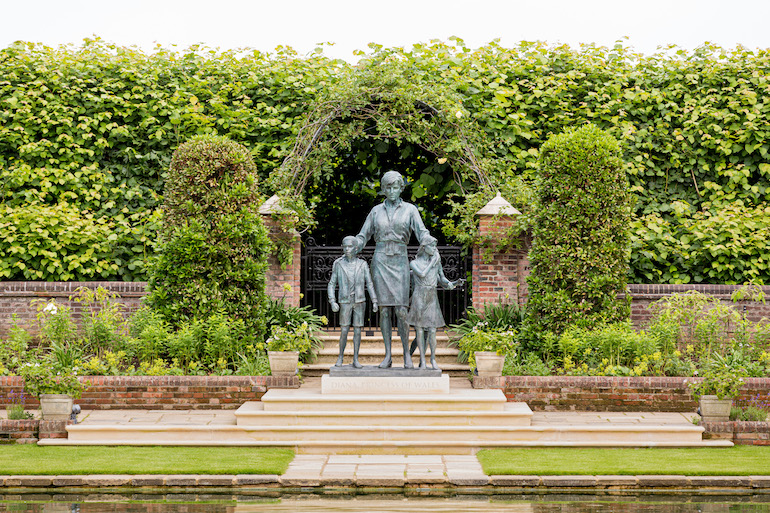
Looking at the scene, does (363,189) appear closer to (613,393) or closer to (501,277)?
(501,277)

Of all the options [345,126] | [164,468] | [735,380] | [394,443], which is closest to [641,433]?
[735,380]

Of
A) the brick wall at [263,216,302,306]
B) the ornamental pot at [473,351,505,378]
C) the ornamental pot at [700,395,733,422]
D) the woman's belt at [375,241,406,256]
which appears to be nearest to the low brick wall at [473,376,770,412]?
the ornamental pot at [473,351,505,378]

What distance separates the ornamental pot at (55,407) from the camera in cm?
879

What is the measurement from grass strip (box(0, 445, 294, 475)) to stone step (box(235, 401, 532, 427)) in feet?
1.53

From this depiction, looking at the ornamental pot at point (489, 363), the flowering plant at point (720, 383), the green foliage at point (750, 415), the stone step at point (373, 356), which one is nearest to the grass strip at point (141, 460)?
the ornamental pot at point (489, 363)

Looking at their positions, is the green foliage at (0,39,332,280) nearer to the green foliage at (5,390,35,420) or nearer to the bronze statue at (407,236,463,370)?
the green foliage at (5,390,35,420)

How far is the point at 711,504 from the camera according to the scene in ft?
21.9

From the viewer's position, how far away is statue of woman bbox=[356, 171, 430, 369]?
9797 mm

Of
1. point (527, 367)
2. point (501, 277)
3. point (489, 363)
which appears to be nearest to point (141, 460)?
point (489, 363)

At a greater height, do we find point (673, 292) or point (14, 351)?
point (673, 292)

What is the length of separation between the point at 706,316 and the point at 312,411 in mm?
5774

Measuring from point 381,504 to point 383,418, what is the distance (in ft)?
7.83

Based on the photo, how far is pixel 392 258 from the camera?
9820 millimetres

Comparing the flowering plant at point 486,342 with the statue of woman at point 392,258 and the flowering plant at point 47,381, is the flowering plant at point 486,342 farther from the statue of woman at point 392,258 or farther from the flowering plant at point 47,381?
the flowering plant at point 47,381
